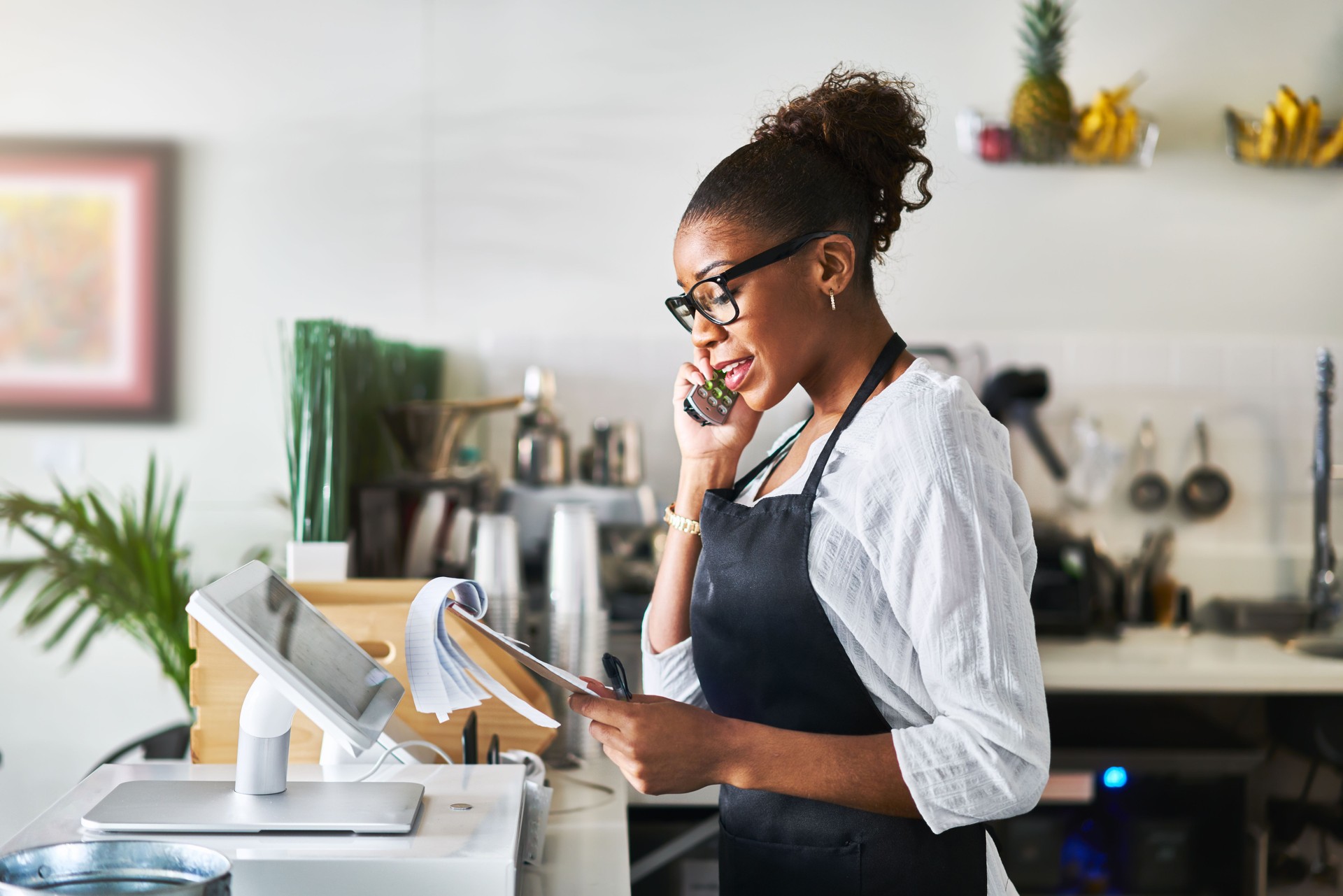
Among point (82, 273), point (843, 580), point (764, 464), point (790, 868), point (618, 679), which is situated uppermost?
point (82, 273)

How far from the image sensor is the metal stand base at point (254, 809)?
103 cm

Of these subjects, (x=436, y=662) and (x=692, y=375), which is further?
(x=692, y=375)

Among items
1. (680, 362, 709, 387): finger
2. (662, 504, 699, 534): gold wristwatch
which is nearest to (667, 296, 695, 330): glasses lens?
(680, 362, 709, 387): finger

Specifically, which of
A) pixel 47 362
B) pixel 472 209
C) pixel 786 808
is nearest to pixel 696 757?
pixel 786 808

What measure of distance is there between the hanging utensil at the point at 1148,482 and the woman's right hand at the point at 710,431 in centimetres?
210

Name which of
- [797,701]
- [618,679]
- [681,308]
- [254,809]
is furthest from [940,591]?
[254,809]

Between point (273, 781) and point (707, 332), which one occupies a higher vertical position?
point (707, 332)

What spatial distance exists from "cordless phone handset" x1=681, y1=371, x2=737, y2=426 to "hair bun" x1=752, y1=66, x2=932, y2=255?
0.27 metres

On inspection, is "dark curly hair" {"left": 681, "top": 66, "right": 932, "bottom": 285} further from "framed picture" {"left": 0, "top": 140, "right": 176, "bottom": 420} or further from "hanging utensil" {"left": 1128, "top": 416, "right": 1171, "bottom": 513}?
"framed picture" {"left": 0, "top": 140, "right": 176, "bottom": 420}

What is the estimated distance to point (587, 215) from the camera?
3.21 m

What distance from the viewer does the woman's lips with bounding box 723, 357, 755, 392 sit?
1250 mm

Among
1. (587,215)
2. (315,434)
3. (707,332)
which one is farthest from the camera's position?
(587,215)

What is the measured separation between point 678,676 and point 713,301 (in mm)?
489

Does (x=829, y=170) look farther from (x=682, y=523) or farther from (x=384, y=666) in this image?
(x=384, y=666)
